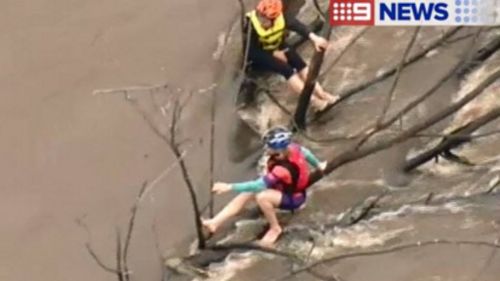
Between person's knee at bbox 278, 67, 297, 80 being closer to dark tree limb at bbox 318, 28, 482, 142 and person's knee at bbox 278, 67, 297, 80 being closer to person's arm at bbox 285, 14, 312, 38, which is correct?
person's arm at bbox 285, 14, 312, 38

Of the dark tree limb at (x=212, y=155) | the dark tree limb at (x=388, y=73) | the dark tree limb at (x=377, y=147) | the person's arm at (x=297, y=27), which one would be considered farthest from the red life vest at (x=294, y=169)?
the dark tree limb at (x=388, y=73)

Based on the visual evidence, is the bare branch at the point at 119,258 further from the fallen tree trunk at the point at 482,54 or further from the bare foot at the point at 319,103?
the fallen tree trunk at the point at 482,54

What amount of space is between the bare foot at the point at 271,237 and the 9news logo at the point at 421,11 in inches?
77.9

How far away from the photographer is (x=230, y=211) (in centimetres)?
1048

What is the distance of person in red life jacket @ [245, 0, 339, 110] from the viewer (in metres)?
11.5

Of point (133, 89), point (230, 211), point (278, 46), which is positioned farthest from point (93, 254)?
point (278, 46)

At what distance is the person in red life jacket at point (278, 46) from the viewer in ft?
37.6

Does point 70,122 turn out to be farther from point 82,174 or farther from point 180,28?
point 180,28

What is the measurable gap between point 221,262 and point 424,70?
3.24 m

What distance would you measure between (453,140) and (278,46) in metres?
1.69

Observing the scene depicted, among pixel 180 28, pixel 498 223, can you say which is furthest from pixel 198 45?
pixel 498 223

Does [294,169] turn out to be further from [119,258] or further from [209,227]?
[119,258]

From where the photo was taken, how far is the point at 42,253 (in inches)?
435

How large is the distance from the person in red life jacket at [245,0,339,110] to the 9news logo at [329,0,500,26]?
0.33 m
